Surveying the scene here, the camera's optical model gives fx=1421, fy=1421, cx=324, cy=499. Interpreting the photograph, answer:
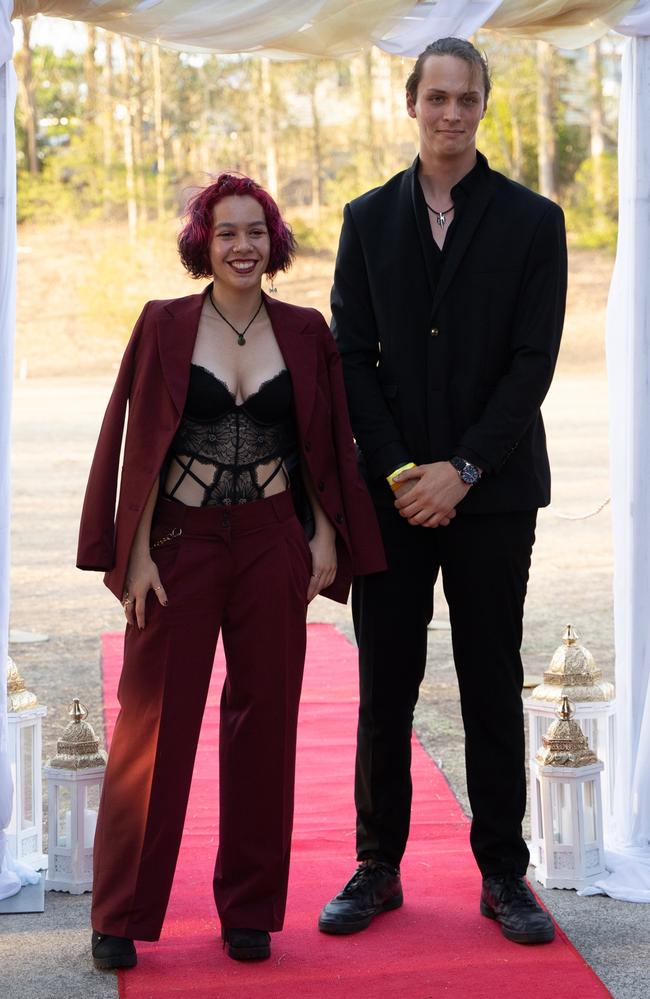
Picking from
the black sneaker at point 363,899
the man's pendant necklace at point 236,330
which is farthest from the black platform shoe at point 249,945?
the man's pendant necklace at point 236,330

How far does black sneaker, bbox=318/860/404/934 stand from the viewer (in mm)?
3287

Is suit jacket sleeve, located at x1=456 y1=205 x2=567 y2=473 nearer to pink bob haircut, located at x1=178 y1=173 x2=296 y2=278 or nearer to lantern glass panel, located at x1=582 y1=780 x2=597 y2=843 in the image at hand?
pink bob haircut, located at x1=178 y1=173 x2=296 y2=278

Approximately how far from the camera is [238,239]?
9.95 feet

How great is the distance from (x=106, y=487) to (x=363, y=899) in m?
1.15

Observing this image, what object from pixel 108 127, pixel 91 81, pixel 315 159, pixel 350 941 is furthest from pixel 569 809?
pixel 91 81

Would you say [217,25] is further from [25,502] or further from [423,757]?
[25,502]

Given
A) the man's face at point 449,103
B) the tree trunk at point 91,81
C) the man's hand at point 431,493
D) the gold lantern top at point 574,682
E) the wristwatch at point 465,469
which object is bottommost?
the gold lantern top at point 574,682

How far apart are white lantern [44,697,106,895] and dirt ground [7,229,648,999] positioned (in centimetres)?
7

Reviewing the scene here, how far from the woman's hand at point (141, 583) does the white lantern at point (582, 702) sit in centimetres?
134

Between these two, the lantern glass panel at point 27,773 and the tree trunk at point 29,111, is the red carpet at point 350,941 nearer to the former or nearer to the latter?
the lantern glass panel at point 27,773

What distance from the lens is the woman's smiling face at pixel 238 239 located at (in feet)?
9.96

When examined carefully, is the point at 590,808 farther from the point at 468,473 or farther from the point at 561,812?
the point at 468,473

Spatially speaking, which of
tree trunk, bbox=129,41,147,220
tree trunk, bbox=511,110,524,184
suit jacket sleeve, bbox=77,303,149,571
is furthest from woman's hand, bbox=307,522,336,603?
tree trunk, bbox=511,110,524,184

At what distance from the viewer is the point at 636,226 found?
373 cm
